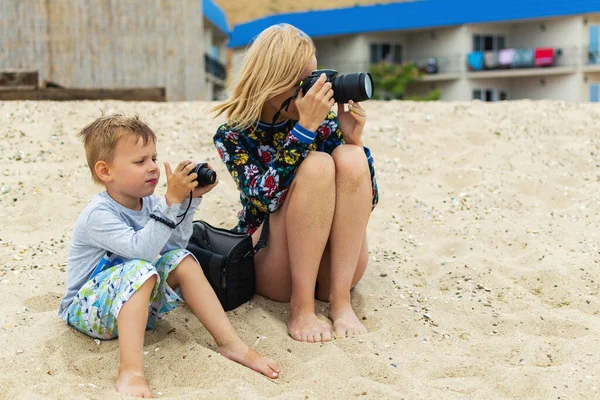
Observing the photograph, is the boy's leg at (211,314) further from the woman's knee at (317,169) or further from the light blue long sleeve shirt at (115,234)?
→ the woman's knee at (317,169)

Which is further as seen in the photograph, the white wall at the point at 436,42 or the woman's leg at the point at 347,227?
the white wall at the point at 436,42

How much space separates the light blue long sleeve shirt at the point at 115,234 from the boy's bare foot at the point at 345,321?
63 cm

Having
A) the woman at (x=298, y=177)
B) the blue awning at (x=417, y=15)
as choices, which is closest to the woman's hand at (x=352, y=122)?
the woman at (x=298, y=177)

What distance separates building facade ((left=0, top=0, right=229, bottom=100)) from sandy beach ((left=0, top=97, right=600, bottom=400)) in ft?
8.98

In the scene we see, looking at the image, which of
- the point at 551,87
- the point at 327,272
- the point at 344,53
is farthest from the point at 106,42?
the point at 551,87

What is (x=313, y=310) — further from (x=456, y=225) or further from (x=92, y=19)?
(x=92, y=19)

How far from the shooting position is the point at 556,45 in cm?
1966

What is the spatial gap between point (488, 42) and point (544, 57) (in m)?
1.82

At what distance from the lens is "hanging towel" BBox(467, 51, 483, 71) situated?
19.9 meters

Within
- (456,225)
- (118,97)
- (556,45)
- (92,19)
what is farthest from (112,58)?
(556,45)

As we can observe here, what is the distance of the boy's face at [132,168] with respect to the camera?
7.01 ft

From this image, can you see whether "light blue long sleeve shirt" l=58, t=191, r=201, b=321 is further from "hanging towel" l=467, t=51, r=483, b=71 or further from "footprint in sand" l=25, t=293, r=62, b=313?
"hanging towel" l=467, t=51, r=483, b=71

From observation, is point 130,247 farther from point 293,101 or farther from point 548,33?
point 548,33

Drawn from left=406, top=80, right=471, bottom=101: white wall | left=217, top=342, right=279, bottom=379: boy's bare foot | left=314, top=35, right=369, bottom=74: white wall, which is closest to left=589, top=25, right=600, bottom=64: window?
left=406, top=80, right=471, bottom=101: white wall
